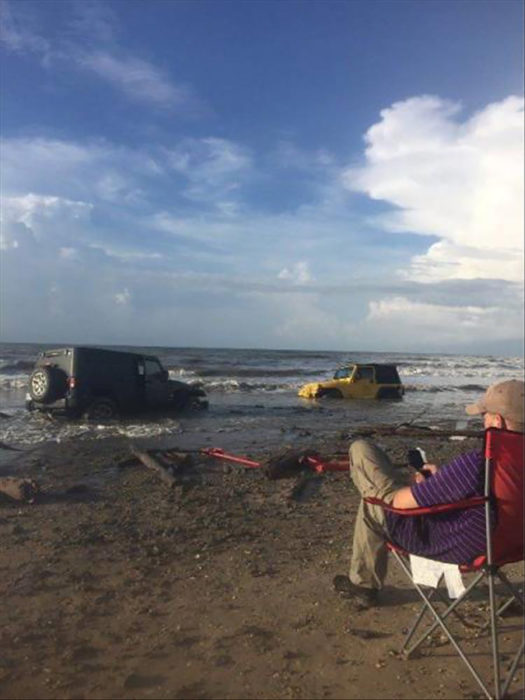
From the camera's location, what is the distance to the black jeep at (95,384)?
1537 cm

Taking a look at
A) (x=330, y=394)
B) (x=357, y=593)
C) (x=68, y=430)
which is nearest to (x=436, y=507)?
(x=357, y=593)

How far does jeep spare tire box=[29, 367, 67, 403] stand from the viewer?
600 inches

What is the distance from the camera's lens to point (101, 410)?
1595 centimetres

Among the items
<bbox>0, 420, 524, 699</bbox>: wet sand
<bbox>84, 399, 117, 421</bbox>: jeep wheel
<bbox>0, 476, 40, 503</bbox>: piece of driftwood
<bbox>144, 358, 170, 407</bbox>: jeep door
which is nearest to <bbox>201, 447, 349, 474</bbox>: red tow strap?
<bbox>0, 420, 524, 699</bbox>: wet sand

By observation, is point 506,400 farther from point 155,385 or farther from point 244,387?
point 244,387

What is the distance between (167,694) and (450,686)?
56.0 inches

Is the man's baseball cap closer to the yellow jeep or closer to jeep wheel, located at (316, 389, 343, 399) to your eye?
the yellow jeep

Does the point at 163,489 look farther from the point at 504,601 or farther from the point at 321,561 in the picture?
the point at 504,601

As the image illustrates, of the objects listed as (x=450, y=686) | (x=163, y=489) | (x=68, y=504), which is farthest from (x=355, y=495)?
(x=450, y=686)

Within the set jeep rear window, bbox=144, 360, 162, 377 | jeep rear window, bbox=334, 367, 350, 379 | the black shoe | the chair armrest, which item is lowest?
the black shoe

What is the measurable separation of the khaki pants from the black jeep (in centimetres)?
1229

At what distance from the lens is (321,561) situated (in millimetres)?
5164

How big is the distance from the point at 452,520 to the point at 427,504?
0.57ft

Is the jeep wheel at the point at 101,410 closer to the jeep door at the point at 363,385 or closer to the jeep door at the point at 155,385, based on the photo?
the jeep door at the point at 155,385
